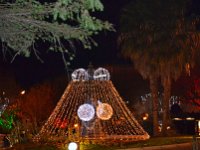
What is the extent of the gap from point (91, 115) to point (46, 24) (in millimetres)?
19719

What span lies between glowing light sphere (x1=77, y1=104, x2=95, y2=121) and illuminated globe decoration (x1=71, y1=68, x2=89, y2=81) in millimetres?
1862

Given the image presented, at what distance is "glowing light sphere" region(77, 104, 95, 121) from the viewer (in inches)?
1049

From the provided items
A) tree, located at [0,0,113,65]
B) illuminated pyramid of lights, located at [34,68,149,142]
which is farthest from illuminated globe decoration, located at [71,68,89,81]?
tree, located at [0,0,113,65]

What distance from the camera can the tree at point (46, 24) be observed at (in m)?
6.98

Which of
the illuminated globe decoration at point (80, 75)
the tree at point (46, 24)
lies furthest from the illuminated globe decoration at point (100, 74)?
the tree at point (46, 24)

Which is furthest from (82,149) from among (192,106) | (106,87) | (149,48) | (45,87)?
(192,106)

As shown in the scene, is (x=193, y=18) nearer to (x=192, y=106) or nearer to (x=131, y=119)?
(x=131, y=119)

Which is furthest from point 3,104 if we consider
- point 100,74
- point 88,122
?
point 88,122

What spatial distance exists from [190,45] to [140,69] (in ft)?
12.4

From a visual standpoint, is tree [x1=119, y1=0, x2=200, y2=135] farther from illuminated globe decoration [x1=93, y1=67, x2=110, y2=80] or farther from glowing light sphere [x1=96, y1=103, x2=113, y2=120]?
glowing light sphere [x1=96, y1=103, x2=113, y2=120]

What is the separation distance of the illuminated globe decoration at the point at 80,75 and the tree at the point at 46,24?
19.8m

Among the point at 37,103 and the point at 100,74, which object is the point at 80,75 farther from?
the point at 37,103

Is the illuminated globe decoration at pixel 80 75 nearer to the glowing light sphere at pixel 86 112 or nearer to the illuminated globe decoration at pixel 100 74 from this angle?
the illuminated globe decoration at pixel 100 74

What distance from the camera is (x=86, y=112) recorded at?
26.8 metres
